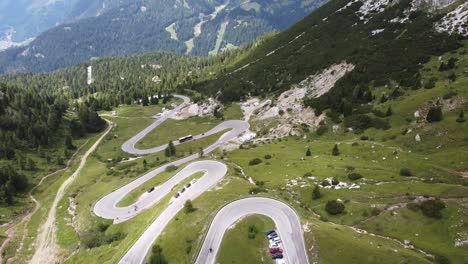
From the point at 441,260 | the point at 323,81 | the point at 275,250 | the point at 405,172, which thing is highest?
the point at 323,81

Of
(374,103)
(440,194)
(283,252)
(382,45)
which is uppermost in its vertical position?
(382,45)

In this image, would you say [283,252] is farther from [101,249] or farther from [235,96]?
[235,96]

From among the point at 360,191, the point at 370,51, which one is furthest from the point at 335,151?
the point at 370,51

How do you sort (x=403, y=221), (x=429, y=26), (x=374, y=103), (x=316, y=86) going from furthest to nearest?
(x=316, y=86)
(x=429, y=26)
(x=374, y=103)
(x=403, y=221)

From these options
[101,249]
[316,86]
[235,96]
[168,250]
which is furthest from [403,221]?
[235,96]

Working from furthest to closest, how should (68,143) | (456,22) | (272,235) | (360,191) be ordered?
(68,143) → (456,22) → (360,191) → (272,235)

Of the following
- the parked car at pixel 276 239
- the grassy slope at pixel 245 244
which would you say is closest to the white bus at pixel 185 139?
the grassy slope at pixel 245 244

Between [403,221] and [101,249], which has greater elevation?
[403,221]

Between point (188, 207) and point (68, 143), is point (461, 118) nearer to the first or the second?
point (188, 207)
